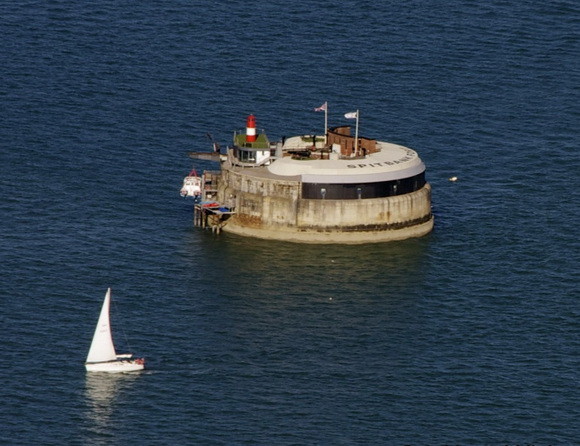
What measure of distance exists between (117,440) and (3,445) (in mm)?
9630

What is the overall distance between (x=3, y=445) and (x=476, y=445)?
39744 millimetres

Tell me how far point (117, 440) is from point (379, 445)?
2212cm

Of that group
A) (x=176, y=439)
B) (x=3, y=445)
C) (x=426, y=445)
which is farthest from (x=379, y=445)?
(x=3, y=445)

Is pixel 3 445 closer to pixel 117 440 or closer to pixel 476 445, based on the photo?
pixel 117 440

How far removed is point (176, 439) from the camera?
19950 cm

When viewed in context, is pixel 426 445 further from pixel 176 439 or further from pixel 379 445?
pixel 176 439

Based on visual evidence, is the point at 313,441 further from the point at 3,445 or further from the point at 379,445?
the point at 3,445

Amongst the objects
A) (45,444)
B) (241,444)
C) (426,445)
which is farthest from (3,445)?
(426,445)

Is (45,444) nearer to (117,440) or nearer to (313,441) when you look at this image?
(117,440)

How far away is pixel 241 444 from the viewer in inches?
7835

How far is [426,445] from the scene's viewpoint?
656 feet

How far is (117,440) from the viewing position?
19950 centimetres

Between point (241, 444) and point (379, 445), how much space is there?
11.7 meters

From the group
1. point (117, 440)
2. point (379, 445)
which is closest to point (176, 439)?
point (117, 440)
